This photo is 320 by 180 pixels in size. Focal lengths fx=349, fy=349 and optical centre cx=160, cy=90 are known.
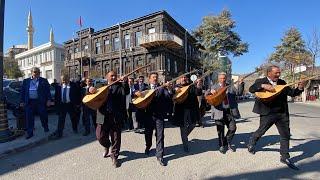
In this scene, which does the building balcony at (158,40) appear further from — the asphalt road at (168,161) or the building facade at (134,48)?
the asphalt road at (168,161)

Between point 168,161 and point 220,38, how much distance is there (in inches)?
1376

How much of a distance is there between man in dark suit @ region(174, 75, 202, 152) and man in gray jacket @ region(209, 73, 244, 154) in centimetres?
44

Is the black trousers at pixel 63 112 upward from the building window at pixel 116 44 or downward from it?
downward

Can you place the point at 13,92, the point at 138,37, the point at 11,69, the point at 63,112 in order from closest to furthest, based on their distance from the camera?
the point at 63,112 < the point at 13,92 < the point at 138,37 < the point at 11,69

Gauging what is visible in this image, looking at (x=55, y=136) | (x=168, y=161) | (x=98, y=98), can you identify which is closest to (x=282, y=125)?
(x=168, y=161)

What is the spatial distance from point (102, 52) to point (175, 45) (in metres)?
11.2

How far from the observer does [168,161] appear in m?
6.84

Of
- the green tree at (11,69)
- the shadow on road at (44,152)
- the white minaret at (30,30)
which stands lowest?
the shadow on road at (44,152)

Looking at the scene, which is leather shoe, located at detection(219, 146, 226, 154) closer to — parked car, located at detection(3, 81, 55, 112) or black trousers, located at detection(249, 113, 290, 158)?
black trousers, located at detection(249, 113, 290, 158)

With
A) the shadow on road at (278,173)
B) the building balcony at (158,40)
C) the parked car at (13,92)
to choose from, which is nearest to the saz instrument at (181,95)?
the shadow on road at (278,173)

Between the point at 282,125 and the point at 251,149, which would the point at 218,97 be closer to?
the point at 251,149

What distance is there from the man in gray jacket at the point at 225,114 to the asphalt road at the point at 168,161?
0.30m

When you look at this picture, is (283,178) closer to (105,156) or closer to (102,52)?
(105,156)

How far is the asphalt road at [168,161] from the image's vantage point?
593 cm
